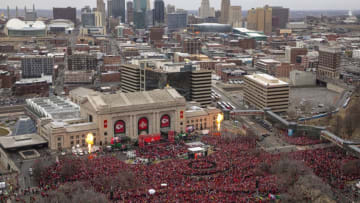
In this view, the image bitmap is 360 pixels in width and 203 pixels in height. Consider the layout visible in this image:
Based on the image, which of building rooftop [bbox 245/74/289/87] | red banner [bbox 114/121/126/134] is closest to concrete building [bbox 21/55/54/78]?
building rooftop [bbox 245/74/289/87]

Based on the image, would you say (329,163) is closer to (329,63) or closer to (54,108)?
(54,108)

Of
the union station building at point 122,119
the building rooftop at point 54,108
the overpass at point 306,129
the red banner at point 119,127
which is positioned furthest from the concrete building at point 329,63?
the red banner at point 119,127

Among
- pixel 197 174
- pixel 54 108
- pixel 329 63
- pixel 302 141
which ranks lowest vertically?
pixel 197 174

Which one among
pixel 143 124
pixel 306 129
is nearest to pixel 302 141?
pixel 306 129

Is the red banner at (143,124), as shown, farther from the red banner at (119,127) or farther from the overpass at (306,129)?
the overpass at (306,129)

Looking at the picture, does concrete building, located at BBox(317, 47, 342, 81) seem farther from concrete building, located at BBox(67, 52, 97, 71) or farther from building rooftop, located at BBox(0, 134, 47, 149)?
building rooftop, located at BBox(0, 134, 47, 149)

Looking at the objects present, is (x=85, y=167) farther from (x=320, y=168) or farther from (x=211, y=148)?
(x=320, y=168)

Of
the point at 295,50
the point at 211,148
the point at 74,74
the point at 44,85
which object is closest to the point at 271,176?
the point at 211,148

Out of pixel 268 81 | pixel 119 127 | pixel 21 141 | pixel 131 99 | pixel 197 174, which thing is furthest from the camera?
pixel 268 81
